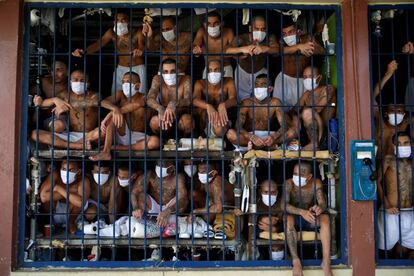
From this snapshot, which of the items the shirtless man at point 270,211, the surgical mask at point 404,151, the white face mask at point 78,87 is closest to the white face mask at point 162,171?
the shirtless man at point 270,211

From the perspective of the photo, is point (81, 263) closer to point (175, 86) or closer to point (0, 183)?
point (0, 183)

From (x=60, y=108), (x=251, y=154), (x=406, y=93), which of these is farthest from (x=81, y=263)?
(x=406, y=93)

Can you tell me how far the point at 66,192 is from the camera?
592cm

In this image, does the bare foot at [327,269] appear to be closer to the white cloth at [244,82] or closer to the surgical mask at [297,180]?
the surgical mask at [297,180]

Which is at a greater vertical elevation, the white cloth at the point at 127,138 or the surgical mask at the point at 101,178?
the white cloth at the point at 127,138

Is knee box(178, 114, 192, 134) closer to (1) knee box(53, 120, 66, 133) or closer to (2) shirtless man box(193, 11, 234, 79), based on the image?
(2) shirtless man box(193, 11, 234, 79)

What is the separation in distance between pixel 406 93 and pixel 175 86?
310cm

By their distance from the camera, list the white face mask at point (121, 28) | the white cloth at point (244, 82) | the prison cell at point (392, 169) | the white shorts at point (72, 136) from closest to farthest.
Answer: the prison cell at point (392, 169)
the white shorts at point (72, 136)
the white face mask at point (121, 28)
the white cloth at point (244, 82)

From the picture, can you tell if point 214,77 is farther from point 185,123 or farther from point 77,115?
point 77,115

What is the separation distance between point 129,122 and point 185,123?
2.19ft

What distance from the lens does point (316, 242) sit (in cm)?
581

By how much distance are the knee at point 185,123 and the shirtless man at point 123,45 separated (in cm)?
66

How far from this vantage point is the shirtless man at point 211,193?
5.93 m

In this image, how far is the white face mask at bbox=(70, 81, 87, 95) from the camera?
612 cm
